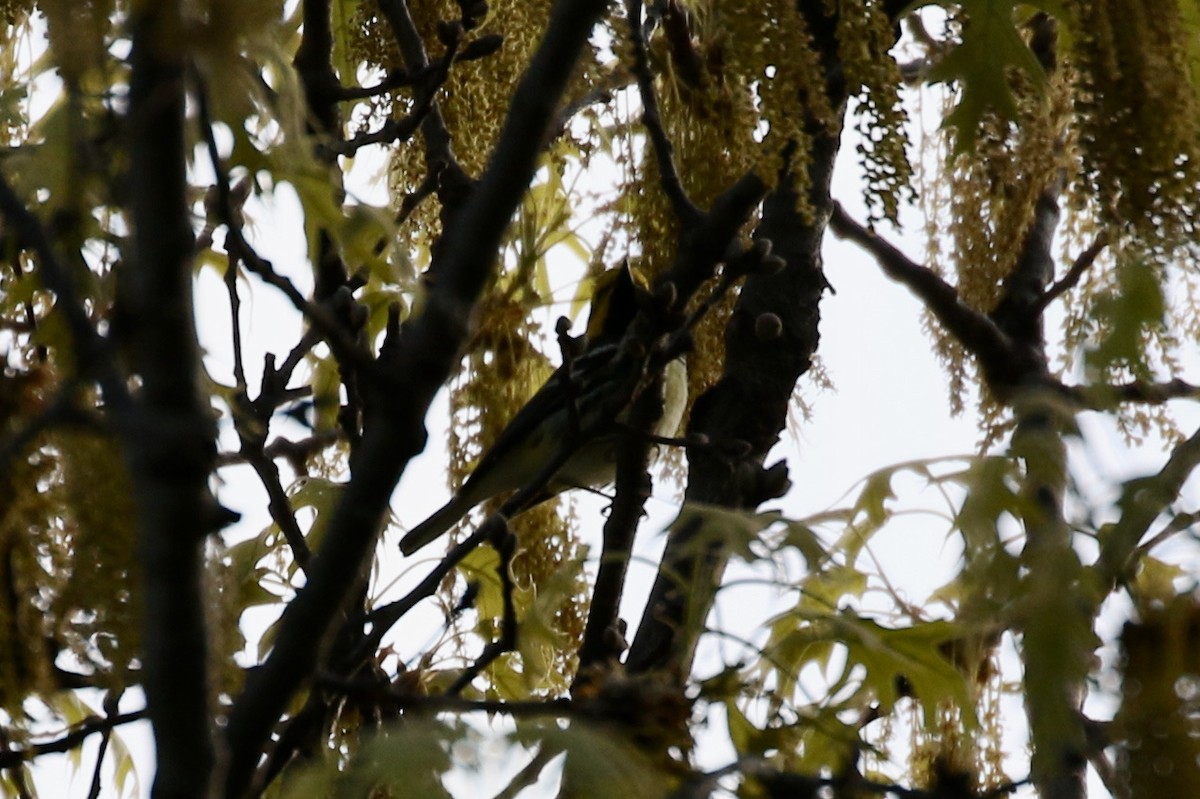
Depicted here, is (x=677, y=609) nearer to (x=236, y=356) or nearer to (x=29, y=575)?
(x=236, y=356)

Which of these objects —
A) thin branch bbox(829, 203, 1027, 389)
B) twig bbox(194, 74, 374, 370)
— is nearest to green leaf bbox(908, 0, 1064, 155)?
thin branch bbox(829, 203, 1027, 389)

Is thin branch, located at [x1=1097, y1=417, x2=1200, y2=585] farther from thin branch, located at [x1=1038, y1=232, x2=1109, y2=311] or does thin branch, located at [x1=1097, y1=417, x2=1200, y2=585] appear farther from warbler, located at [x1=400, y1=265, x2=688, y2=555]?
thin branch, located at [x1=1038, y1=232, x2=1109, y2=311]

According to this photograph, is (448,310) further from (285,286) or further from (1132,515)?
(1132,515)

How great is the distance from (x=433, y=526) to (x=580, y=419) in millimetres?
1535

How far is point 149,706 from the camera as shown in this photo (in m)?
1.33

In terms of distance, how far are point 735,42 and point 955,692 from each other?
1.05 metres

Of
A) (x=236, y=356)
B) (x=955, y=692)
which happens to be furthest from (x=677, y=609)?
(x=236, y=356)

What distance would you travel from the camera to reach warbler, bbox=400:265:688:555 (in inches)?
87.8

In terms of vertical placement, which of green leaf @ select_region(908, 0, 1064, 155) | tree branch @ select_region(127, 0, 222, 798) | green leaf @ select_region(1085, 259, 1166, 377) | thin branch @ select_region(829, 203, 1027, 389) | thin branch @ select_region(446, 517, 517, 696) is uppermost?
thin branch @ select_region(829, 203, 1027, 389)

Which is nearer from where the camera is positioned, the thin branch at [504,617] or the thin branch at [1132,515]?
the thin branch at [1132,515]

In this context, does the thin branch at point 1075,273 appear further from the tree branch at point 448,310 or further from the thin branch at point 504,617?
the tree branch at point 448,310

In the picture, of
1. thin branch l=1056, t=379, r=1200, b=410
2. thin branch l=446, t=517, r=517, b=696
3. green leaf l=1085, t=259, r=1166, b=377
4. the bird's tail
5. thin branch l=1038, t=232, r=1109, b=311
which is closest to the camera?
green leaf l=1085, t=259, r=1166, b=377

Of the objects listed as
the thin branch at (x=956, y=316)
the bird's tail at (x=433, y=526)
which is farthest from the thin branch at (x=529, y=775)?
the bird's tail at (x=433, y=526)

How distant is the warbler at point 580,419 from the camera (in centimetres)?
223
